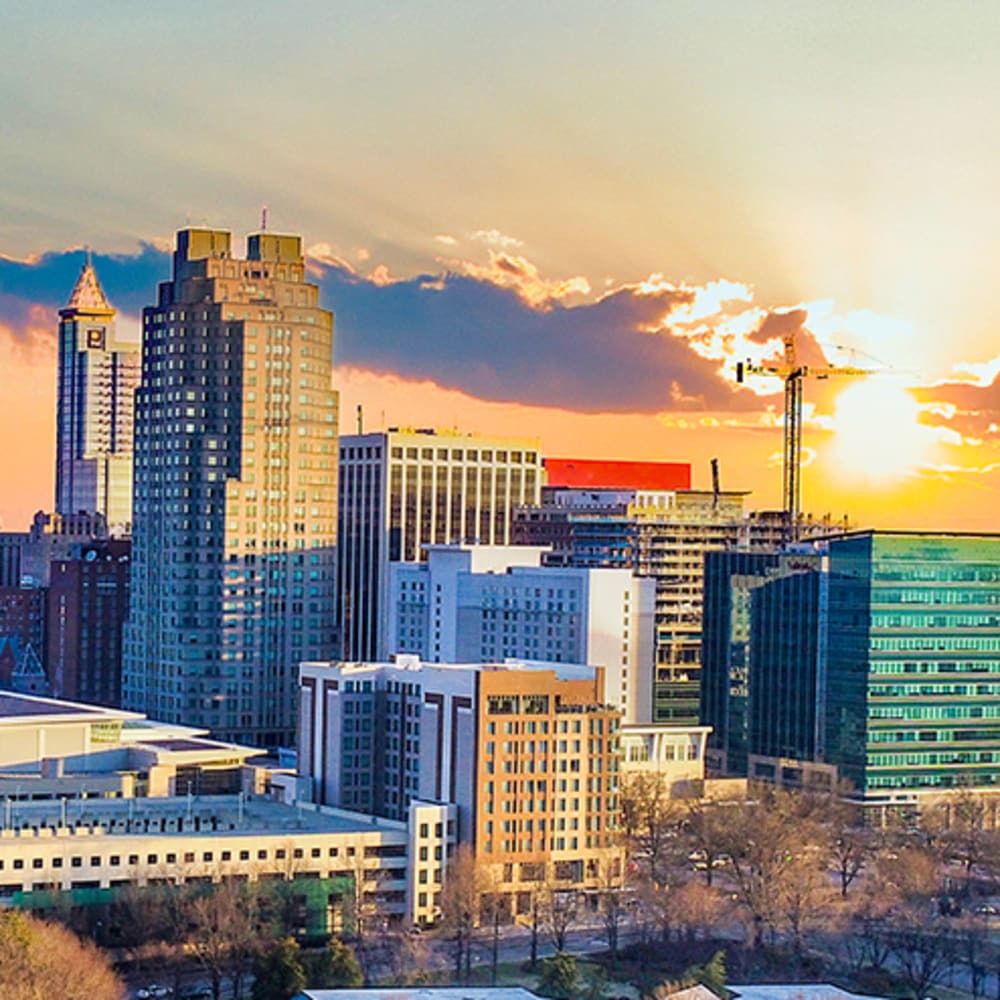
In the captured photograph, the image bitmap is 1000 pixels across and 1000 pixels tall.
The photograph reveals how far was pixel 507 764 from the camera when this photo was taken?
8138 centimetres

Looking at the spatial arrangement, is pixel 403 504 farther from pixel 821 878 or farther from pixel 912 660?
pixel 821 878

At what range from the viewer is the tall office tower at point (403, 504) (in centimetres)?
14050

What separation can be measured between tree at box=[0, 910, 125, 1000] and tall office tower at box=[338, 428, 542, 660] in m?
70.6

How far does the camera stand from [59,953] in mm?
64375

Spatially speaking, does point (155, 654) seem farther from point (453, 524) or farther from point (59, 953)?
point (59, 953)

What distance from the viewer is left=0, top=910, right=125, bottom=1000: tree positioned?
6134 centimetres

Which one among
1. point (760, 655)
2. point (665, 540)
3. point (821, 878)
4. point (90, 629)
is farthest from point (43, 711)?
point (665, 540)

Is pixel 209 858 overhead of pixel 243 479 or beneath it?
beneath

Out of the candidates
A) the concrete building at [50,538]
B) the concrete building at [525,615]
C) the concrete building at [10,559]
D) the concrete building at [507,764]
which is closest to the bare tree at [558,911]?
the concrete building at [507,764]

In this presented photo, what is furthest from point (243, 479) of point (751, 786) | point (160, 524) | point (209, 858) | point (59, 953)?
point (59, 953)

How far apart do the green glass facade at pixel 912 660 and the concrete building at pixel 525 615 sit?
45.6 ft

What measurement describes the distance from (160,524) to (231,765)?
3017cm

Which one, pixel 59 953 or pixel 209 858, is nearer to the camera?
pixel 59 953

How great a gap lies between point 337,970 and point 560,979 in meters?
6.32
